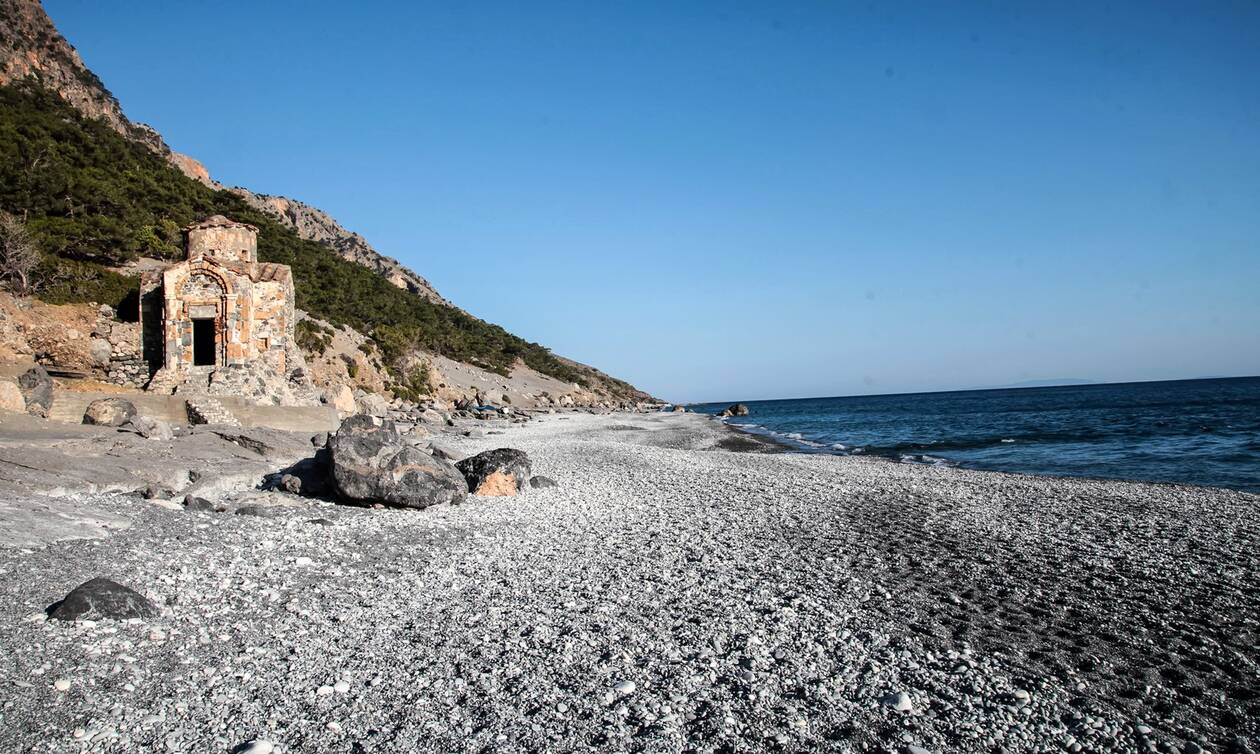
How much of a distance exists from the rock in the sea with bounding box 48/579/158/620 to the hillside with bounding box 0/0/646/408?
70.4ft

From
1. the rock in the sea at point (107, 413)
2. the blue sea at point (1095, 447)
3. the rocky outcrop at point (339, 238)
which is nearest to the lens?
the rock in the sea at point (107, 413)

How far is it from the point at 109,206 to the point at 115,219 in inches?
83.6

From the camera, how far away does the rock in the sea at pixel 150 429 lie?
13.4 metres

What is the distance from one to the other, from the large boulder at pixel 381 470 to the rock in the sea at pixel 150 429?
4.34 meters

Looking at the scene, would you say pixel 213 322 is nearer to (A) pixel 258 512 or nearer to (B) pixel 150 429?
(B) pixel 150 429

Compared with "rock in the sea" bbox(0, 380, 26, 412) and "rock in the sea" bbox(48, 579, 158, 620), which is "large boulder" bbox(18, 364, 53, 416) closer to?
"rock in the sea" bbox(0, 380, 26, 412)

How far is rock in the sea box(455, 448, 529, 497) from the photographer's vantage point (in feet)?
46.0

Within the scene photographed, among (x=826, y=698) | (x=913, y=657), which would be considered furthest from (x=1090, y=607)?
(x=826, y=698)

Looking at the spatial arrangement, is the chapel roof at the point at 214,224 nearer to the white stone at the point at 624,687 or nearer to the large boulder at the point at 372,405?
the large boulder at the point at 372,405

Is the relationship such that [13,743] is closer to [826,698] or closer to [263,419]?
[826,698]

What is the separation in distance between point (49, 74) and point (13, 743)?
63986mm

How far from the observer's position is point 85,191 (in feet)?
104

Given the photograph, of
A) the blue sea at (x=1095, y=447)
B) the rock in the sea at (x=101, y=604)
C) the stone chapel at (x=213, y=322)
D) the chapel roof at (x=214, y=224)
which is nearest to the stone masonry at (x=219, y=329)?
the stone chapel at (x=213, y=322)

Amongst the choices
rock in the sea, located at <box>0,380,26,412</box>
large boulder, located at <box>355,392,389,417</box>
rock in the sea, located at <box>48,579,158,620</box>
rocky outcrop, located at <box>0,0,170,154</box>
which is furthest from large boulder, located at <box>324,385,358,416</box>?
rocky outcrop, located at <box>0,0,170,154</box>
